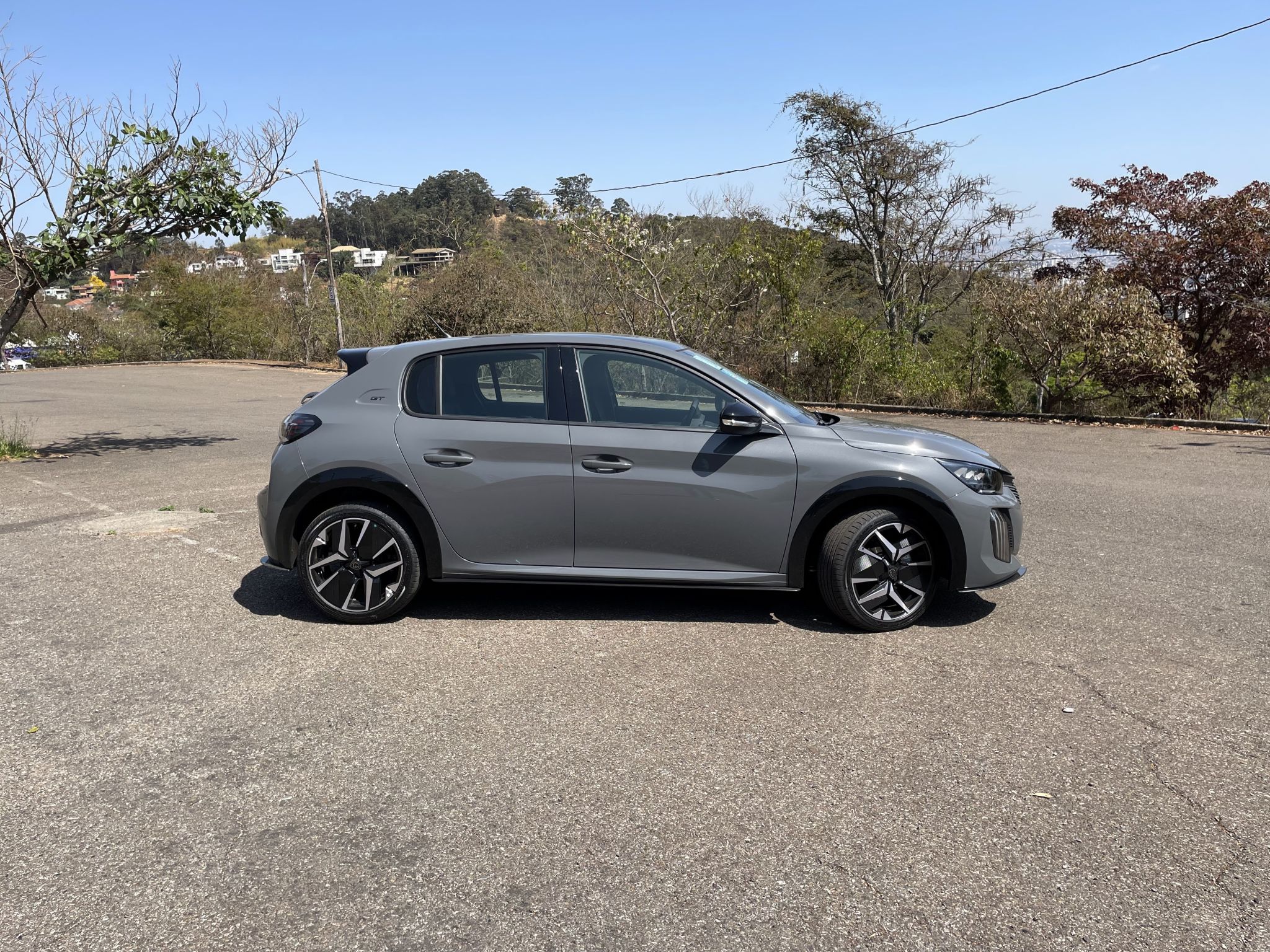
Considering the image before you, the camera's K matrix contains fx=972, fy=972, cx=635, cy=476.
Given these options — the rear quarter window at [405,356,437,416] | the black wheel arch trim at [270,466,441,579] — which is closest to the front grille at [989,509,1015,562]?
the black wheel arch trim at [270,466,441,579]

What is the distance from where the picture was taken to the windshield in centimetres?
531

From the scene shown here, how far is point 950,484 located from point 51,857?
421cm

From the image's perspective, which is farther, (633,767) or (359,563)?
(359,563)

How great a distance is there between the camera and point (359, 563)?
5309 millimetres

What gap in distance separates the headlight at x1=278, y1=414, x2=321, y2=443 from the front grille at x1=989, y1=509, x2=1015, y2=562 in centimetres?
369

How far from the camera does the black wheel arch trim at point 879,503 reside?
5051mm

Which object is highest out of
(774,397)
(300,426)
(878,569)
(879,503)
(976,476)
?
(774,397)

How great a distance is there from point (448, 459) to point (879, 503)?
2308 mm

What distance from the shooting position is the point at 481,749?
152 inches

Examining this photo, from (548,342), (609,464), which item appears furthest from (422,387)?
(609,464)

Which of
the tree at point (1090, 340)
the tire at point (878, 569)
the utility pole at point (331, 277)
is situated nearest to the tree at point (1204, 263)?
the tree at point (1090, 340)

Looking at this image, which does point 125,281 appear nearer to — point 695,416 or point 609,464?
point 609,464

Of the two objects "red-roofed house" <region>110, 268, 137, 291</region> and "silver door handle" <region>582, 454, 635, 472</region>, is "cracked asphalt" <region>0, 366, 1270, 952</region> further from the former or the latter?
"red-roofed house" <region>110, 268, 137, 291</region>

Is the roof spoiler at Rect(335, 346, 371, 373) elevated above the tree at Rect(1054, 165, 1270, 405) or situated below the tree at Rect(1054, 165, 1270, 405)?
below
